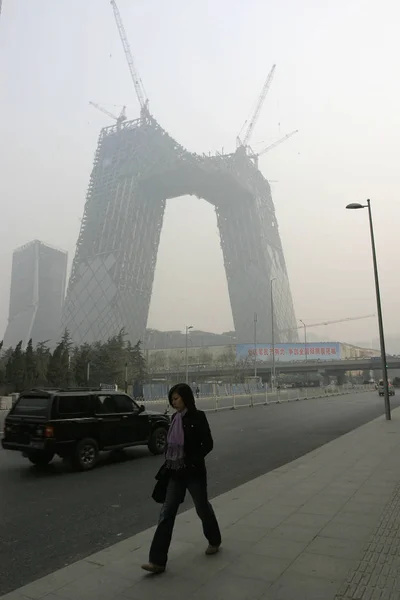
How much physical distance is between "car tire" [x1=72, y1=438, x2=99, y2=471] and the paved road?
22 centimetres

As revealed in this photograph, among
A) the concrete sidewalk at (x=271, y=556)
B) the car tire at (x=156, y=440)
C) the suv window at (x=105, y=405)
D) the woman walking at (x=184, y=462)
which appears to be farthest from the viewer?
the car tire at (x=156, y=440)

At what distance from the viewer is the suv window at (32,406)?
9555mm

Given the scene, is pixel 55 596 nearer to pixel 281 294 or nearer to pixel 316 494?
pixel 316 494

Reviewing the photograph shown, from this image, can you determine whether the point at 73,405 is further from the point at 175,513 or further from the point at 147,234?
the point at 147,234

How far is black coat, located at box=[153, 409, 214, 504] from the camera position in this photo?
14.2 ft

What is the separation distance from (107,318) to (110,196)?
38.6 metres

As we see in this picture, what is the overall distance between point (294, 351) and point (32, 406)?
118m

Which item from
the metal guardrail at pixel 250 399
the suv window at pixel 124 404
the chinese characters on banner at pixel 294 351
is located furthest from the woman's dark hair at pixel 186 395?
the chinese characters on banner at pixel 294 351

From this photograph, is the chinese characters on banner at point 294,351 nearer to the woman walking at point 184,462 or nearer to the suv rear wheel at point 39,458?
the suv rear wheel at point 39,458

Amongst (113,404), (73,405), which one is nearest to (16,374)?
(113,404)

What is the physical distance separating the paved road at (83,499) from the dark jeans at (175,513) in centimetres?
117

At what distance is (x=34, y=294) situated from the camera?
16375cm

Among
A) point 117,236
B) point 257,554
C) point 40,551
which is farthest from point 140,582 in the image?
point 117,236

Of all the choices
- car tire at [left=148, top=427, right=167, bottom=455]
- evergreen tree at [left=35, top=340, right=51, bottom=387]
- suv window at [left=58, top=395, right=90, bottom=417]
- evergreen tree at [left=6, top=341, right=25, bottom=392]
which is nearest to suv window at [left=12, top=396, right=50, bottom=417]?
suv window at [left=58, top=395, right=90, bottom=417]
